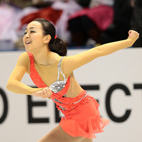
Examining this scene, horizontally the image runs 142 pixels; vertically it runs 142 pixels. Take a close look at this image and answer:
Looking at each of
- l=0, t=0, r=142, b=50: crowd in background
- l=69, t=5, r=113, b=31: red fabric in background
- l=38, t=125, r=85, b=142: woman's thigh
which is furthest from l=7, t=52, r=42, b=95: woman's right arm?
l=69, t=5, r=113, b=31: red fabric in background

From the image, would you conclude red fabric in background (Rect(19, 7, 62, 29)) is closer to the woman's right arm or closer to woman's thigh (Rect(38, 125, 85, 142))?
the woman's right arm

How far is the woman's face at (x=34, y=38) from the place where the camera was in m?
1.92

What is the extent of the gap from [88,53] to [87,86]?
1.07m

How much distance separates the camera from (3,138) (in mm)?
2918

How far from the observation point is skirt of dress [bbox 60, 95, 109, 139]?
203 centimetres

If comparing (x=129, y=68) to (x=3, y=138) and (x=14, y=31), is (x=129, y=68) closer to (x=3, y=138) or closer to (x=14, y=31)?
(x=3, y=138)

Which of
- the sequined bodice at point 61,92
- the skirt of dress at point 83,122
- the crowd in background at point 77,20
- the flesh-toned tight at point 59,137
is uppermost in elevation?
the crowd in background at point 77,20

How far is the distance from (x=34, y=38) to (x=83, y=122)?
64 centimetres

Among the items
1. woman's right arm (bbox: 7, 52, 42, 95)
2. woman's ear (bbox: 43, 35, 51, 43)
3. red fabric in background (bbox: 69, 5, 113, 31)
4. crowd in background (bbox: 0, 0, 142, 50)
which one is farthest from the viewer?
red fabric in background (bbox: 69, 5, 113, 31)

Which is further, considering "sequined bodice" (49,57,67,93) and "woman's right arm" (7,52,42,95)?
"sequined bodice" (49,57,67,93)

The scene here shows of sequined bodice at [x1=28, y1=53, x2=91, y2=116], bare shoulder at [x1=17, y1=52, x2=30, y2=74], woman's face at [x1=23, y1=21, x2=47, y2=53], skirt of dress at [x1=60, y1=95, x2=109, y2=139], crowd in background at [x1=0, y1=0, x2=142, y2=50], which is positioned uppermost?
crowd in background at [x1=0, y1=0, x2=142, y2=50]

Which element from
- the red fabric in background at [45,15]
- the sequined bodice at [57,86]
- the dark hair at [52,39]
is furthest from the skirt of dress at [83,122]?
the red fabric in background at [45,15]

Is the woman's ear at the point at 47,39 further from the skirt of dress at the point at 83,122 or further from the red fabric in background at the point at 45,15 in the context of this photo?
the red fabric in background at the point at 45,15

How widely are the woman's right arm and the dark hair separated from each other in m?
0.19
